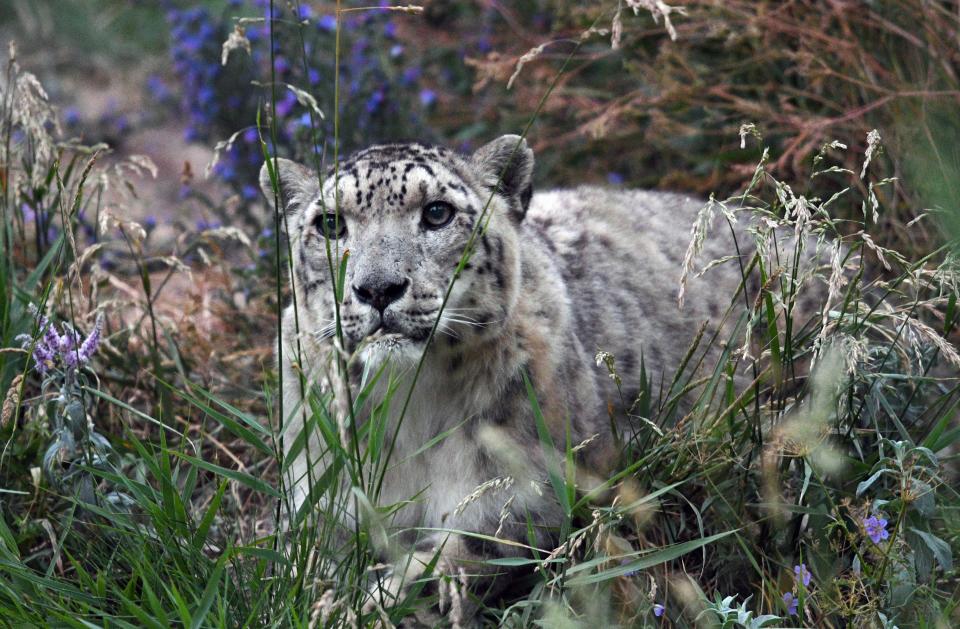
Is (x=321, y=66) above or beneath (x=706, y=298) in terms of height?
above

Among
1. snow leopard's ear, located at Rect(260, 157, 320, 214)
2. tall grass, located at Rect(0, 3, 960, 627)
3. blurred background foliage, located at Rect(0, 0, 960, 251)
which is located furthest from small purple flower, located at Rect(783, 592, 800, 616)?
snow leopard's ear, located at Rect(260, 157, 320, 214)

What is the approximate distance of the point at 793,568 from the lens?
3.89 m

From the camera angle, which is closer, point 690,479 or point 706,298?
point 690,479

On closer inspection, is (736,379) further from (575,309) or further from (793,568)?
(793,568)

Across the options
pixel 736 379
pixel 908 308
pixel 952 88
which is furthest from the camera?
pixel 952 88

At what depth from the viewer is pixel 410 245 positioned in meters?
4.01

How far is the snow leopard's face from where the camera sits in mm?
3846

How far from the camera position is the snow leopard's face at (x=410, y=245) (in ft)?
12.6

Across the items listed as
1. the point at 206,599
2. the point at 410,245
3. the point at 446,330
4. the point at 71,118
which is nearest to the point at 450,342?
the point at 446,330

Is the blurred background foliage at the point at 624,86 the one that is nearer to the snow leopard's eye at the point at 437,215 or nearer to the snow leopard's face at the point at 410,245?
the snow leopard's face at the point at 410,245

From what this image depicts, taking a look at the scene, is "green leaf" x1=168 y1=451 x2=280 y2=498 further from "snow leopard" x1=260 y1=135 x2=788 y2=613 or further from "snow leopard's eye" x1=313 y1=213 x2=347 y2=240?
"snow leopard's eye" x1=313 y1=213 x2=347 y2=240

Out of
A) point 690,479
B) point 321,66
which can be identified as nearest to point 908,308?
point 690,479

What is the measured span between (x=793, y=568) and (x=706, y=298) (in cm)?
182

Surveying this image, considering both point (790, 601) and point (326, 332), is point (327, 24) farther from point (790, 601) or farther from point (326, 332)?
point (790, 601)
